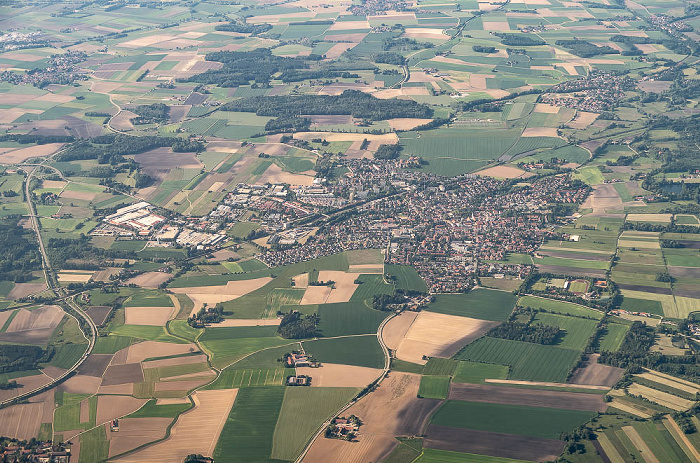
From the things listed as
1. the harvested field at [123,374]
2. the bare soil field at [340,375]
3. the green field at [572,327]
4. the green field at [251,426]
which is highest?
the harvested field at [123,374]

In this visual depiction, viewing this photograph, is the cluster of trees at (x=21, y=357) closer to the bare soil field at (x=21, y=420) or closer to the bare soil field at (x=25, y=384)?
the bare soil field at (x=25, y=384)

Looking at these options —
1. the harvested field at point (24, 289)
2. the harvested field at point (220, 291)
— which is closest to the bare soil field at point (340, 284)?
the harvested field at point (220, 291)

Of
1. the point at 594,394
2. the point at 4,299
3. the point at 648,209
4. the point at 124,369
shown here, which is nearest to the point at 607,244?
the point at 648,209

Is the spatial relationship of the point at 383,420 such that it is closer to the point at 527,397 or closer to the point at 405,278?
the point at 527,397

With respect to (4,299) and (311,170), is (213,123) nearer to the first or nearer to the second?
(311,170)

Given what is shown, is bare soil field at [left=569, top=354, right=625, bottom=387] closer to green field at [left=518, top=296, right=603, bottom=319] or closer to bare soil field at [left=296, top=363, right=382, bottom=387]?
green field at [left=518, top=296, right=603, bottom=319]

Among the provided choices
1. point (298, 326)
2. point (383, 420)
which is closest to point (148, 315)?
point (298, 326)
